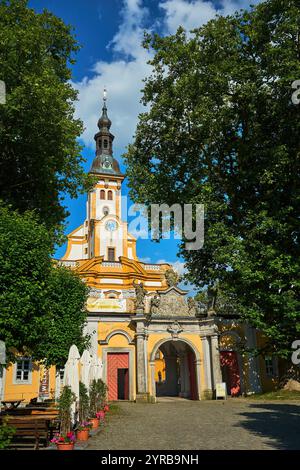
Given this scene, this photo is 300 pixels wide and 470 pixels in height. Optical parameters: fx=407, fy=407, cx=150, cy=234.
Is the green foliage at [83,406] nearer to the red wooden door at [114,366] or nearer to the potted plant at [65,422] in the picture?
the potted plant at [65,422]

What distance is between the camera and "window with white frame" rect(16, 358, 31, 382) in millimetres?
23027

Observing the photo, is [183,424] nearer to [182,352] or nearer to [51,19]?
[182,352]

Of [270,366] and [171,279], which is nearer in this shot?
[270,366]

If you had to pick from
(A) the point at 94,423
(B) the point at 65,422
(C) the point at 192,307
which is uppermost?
(C) the point at 192,307

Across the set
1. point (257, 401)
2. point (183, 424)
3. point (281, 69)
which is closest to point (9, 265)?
point (183, 424)

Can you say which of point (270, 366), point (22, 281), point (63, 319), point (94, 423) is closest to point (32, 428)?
point (94, 423)

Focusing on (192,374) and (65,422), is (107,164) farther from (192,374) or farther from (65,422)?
(65,422)

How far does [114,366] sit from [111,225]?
25.1m

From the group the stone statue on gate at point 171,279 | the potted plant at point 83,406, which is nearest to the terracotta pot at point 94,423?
the potted plant at point 83,406

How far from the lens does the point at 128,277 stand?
4250 centimetres

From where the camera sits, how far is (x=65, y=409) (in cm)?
1004

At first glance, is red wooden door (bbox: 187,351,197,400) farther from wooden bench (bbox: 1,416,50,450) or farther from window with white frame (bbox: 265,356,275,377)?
wooden bench (bbox: 1,416,50,450)

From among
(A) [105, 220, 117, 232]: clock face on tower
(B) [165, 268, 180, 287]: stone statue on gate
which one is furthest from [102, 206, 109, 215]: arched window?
(B) [165, 268, 180, 287]: stone statue on gate

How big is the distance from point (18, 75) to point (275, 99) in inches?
407
